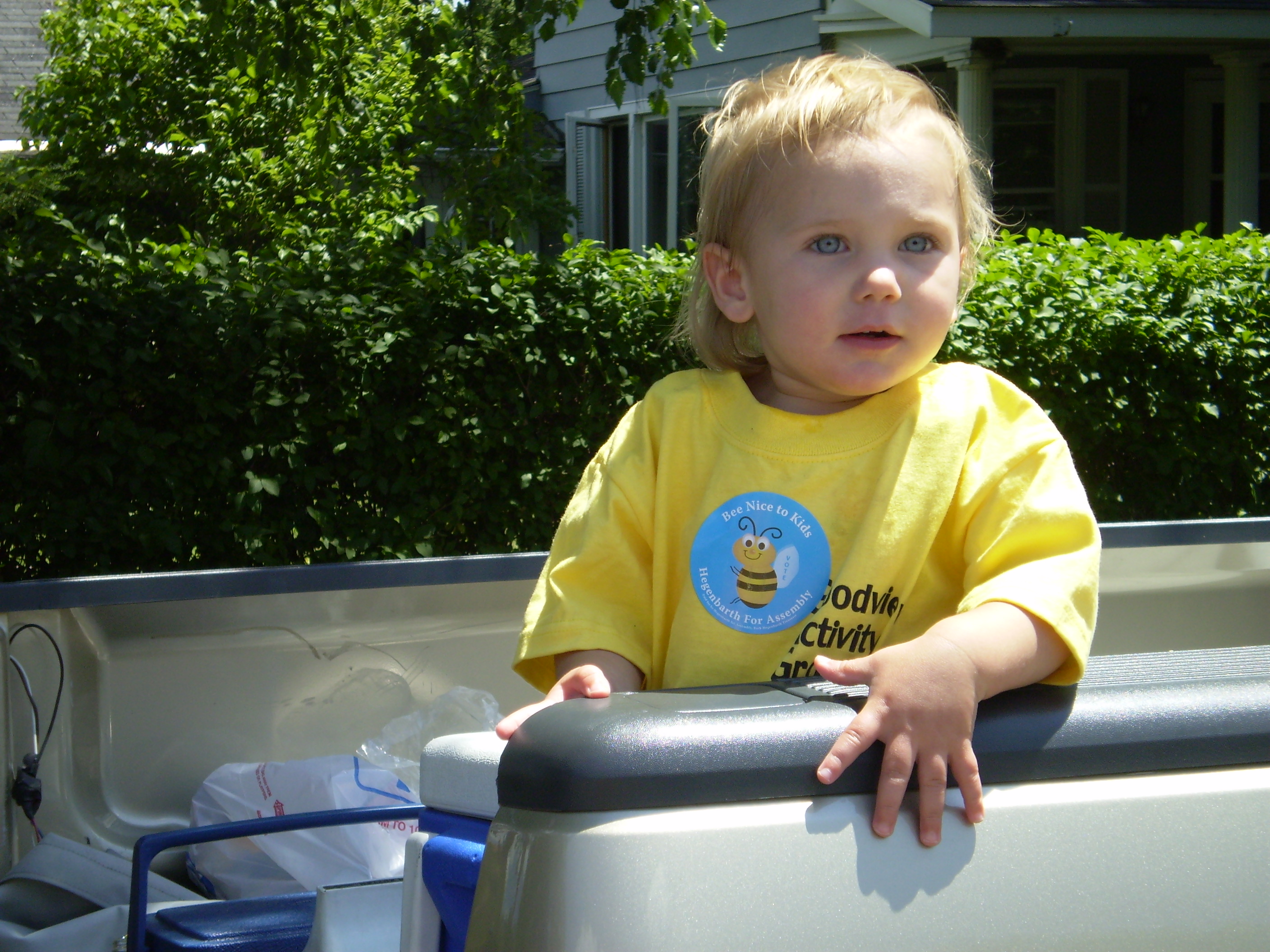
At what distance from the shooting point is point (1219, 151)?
9977 mm

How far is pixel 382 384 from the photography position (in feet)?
11.9

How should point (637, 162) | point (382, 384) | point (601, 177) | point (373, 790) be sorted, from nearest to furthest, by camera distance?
point (373, 790) < point (382, 384) < point (637, 162) < point (601, 177)

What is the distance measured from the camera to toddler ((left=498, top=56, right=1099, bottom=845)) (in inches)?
50.1

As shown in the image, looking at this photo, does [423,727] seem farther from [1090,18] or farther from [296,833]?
[1090,18]

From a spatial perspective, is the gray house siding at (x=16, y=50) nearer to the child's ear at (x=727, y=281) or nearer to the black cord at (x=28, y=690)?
the black cord at (x=28, y=690)

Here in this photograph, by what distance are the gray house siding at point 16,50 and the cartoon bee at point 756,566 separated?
14062 mm

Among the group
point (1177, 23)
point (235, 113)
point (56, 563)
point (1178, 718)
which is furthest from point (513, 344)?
point (1177, 23)

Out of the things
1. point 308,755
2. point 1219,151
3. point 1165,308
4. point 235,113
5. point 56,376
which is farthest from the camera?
point 1219,151

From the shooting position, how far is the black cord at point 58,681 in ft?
8.20

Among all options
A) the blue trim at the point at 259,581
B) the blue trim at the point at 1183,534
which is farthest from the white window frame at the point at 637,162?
the blue trim at the point at 259,581

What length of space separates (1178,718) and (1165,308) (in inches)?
155

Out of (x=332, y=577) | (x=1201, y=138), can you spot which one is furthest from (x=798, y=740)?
(x=1201, y=138)

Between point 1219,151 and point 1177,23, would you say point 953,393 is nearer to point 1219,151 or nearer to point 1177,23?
point 1177,23

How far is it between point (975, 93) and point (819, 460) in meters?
8.27
